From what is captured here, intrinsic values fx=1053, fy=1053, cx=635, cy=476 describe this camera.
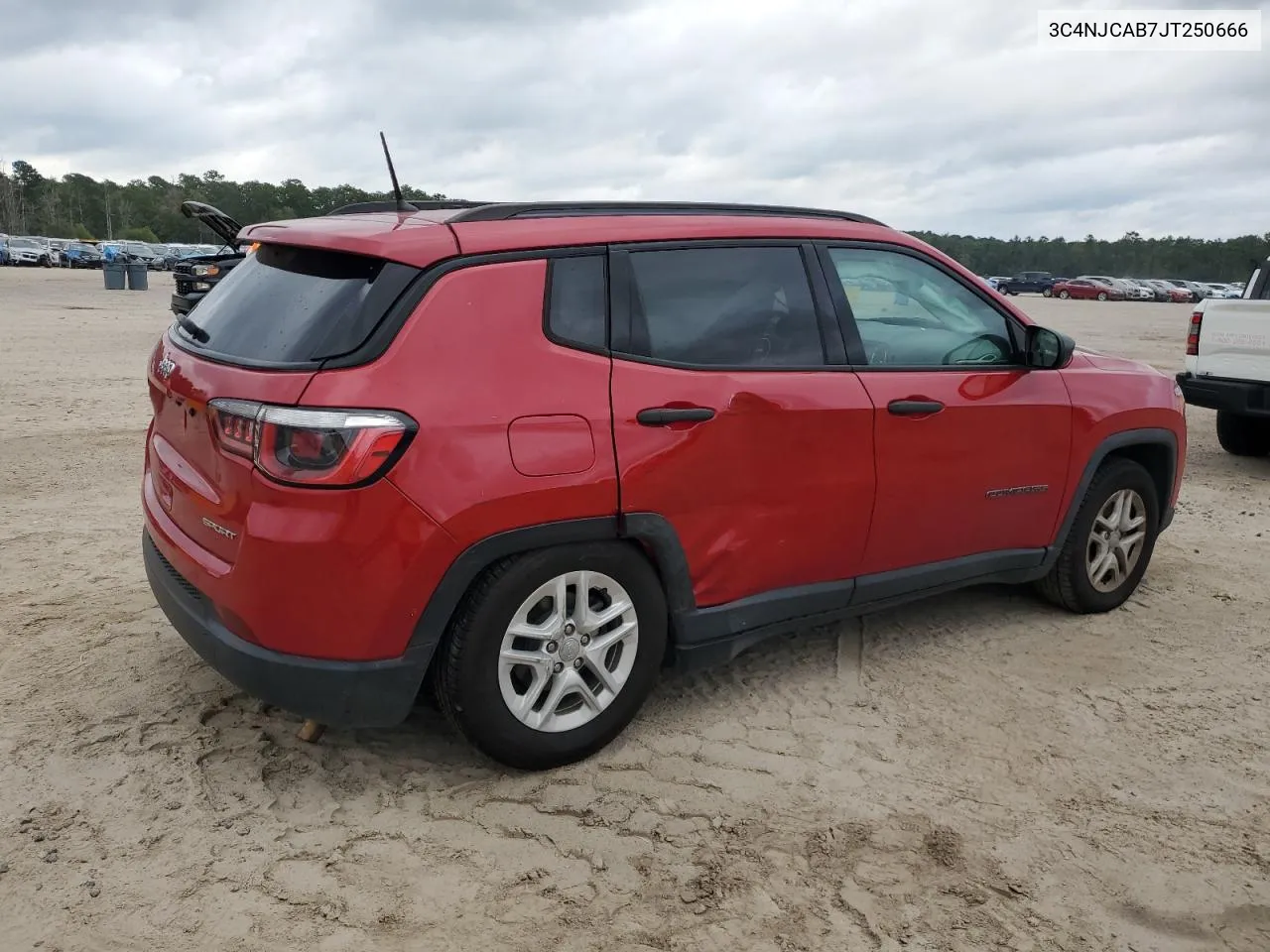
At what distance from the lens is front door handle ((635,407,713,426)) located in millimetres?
3227

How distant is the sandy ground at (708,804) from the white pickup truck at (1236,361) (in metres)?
3.98

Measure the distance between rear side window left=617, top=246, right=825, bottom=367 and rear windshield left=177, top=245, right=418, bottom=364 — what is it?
78 cm

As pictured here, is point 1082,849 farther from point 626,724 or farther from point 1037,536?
point 1037,536

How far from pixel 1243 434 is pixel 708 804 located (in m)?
7.83

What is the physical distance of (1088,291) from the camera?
6131cm

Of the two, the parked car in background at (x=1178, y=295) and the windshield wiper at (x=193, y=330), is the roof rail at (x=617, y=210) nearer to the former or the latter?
the windshield wiper at (x=193, y=330)

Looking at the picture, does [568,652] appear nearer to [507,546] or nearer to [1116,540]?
[507,546]

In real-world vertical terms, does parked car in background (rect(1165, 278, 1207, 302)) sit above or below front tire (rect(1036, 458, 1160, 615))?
above

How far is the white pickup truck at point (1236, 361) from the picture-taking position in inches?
319

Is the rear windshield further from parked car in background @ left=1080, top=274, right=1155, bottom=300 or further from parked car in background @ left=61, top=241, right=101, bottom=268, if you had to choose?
parked car in background @ left=1080, top=274, right=1155, bottom=300

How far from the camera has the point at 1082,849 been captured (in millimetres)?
2977

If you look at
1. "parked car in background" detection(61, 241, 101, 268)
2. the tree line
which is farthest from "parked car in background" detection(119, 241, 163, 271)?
the tree line

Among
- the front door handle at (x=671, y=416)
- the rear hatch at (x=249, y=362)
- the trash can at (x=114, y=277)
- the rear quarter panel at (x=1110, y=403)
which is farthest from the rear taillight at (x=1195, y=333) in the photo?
the trash can at (x=114, y=277)

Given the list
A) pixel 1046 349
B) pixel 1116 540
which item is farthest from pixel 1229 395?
pixel 1046 349
